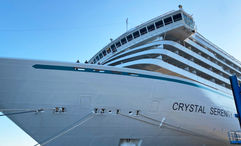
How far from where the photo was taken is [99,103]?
22.2 feet

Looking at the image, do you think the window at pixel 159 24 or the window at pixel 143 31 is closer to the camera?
the window at pixel 159 24

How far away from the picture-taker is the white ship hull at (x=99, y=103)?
6195 millimetres

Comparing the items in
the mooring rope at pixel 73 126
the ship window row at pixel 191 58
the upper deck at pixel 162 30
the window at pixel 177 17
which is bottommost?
the mooring rope at pixel 73 126

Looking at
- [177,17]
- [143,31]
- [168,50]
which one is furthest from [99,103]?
[177,17]

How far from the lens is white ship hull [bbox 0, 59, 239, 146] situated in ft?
20.3

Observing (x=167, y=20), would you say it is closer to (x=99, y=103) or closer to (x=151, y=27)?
(x=151, y=27)

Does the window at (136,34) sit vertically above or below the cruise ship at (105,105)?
above

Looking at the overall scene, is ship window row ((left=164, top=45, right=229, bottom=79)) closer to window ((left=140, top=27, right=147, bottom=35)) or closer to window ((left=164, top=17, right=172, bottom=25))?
window ((left=164, top=17, right=172, bottom=25))

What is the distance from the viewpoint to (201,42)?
15.0 m

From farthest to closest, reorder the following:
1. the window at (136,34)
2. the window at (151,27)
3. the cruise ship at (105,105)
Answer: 1. the window at (136,34)
2. the window at (151,27)
3. the cruise ship at (105,105)

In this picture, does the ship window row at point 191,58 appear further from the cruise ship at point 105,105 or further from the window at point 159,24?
the cruise ship at point 105,105

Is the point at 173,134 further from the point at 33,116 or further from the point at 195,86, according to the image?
the point at 33,116

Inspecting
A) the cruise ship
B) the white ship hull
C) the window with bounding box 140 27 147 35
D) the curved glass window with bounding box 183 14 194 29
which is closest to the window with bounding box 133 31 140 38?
the window with bounding box 140 27 147 35

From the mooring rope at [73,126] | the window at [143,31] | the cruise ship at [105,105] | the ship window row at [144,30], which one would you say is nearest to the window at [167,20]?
the ship window row at [144,30]
